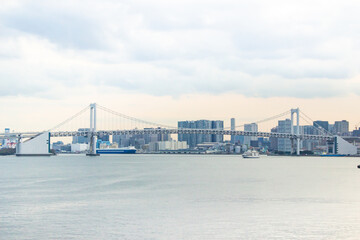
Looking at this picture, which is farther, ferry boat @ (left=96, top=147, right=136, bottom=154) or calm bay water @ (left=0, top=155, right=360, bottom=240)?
ferry boat @ (left=96, top=147, right=136, bottom=154)

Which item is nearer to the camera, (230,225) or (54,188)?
(230,225)

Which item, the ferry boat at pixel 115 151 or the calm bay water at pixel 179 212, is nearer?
the calm bay water at pixel 179 212

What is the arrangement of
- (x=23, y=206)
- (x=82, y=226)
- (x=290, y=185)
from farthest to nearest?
1. (x=290, y=185)
2. (x=23, y=206)
3. (x=82, y=226)

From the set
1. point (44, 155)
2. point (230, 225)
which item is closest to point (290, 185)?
point (230, 225)

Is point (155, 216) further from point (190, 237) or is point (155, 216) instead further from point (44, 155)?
point (44, 155)

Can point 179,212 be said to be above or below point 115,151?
below

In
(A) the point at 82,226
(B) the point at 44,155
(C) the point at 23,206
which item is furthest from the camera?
(B) the point at 44,155

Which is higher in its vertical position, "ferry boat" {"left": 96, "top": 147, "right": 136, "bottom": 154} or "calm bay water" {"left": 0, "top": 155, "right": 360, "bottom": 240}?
"ferry boat" {"left": 96, "top": 147, "right": 136, "bottom": 154}

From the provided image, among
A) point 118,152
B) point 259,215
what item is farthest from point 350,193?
point 118,152

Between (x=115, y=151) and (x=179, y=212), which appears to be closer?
(x=179, y=212)

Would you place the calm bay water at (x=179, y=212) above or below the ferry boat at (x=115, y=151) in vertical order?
below
